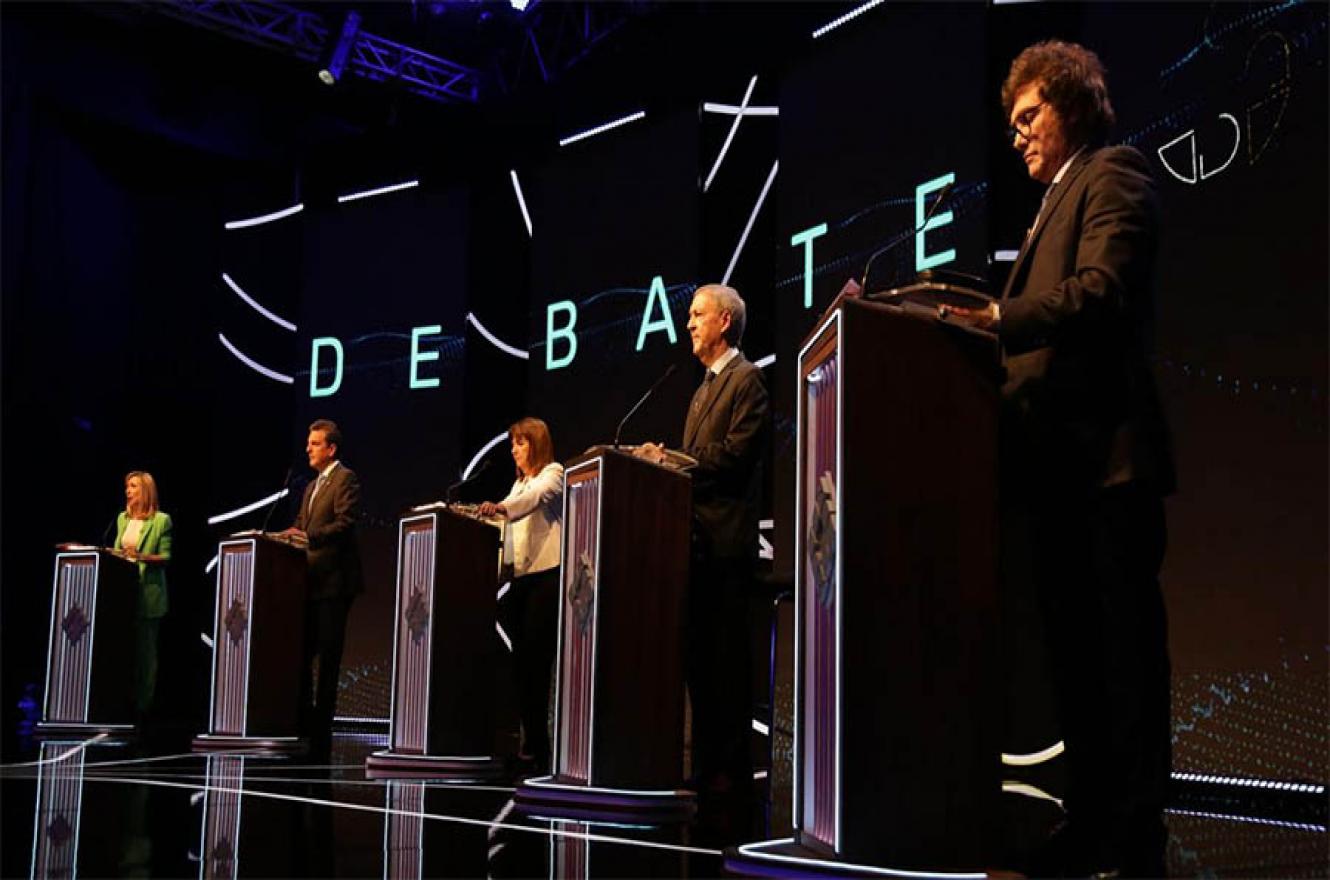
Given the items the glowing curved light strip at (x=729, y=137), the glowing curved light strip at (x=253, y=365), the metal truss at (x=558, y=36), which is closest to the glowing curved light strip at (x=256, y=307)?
the glowing curved light strip at (x=253, y=365)

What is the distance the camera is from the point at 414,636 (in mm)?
5090

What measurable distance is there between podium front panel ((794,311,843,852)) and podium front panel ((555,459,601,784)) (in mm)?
1245

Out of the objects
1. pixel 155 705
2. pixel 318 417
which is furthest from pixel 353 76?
pixel 155 705

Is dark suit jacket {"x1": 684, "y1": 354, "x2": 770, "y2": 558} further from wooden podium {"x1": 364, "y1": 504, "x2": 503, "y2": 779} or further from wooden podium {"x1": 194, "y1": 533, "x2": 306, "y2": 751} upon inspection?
wooden podium {"x1": 194, "y1": 533, "x2": 306, "y2": 751}

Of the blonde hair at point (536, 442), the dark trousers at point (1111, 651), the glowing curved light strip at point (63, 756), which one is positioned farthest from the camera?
the blonde hair at point (536, 442)

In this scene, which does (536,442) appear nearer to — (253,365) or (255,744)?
(255,744)

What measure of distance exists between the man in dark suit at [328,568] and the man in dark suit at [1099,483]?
171 inches

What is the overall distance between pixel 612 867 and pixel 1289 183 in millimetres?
3012

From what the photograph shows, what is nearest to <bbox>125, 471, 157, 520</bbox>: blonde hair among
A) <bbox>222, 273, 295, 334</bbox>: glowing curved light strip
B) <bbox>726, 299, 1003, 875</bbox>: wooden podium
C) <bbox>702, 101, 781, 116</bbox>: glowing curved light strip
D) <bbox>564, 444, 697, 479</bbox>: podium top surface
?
<bbox>222, 273, 295, 334</bbox>: glowing curved light strip

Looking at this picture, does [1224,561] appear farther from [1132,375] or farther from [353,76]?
[353,76]

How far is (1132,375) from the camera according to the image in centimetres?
226

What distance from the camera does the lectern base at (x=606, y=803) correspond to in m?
3.39

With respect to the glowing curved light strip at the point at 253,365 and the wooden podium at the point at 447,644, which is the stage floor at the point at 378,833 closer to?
the wooden podium at the point at 447,644

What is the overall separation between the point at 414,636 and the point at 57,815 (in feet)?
6.58
